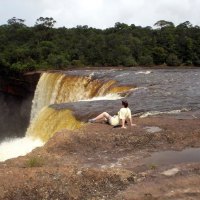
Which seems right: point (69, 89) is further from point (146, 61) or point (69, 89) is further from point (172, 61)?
point (172, 61)

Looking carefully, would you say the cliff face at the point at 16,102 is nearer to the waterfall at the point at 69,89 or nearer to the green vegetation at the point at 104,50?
the green vegetation at the point at 104,50

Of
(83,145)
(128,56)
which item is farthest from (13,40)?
(83,145)

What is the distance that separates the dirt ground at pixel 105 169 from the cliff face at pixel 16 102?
26929mm

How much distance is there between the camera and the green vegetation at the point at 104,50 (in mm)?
47844

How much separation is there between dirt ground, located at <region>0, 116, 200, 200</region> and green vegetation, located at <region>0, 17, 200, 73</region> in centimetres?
3414

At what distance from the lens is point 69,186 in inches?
361

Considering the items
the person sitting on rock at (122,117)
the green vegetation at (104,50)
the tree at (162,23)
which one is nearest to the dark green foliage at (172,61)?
the green vegetation at (104,50)

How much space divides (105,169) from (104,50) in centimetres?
4003

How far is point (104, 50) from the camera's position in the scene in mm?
49500

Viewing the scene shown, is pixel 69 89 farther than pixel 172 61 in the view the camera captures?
No

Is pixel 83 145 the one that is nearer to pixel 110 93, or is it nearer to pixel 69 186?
pixel 69 186

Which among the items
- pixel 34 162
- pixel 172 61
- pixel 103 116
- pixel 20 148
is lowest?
pixel 20 148

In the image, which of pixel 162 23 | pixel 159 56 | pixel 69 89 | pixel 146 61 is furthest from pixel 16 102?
pixel 162 23

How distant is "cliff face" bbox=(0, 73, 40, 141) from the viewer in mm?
40906
